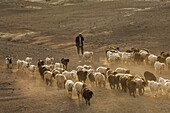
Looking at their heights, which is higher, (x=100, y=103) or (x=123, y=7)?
(x=123, y=7)

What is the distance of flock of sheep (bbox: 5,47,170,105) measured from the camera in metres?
18.3

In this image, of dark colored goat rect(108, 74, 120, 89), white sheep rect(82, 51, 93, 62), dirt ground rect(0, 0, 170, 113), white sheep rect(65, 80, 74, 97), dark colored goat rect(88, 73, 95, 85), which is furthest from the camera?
white sheep rect(82, 51, 93, 62)

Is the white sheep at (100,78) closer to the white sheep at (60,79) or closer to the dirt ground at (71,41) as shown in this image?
the dirt ground at (71,41)

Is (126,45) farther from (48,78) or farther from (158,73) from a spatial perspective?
(48,78)

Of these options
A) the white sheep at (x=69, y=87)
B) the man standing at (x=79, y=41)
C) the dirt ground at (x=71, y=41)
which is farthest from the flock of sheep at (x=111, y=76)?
the man standing at (x=79, y=41)

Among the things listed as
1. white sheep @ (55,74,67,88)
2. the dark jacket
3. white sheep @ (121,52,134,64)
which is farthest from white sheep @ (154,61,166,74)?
the dark jacket

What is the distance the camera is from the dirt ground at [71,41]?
56.2 feet

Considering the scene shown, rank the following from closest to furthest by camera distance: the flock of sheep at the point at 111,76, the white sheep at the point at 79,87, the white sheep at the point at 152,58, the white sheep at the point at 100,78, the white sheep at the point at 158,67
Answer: the white sheep at the point at 79,87 → the flock of sheep at the point at 111,76 → the white sheep at the point at 100,78 → the white sheep at the point at 158,67 → the white sheep at the point at 152,58

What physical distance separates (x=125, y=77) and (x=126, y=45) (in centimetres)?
1180

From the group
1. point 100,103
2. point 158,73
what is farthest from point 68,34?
point 100,103

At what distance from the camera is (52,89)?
19.6 meters

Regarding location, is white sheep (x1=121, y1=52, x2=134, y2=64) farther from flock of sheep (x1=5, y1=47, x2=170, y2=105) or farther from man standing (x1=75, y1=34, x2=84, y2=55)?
man standing (x1=75, y1=34, x2=84, y2=55)

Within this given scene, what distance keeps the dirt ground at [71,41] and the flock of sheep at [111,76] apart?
38cm

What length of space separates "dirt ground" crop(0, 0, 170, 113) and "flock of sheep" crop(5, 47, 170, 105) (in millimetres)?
376
